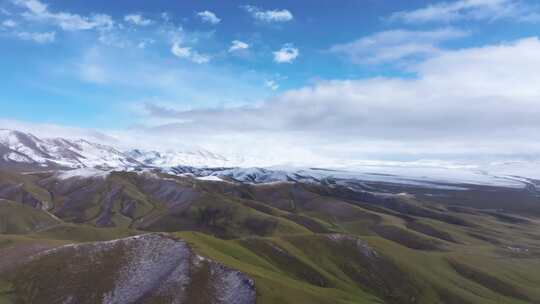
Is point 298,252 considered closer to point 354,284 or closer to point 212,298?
point 354,284

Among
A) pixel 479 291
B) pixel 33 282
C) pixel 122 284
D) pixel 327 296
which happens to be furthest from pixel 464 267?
pixel 33 282

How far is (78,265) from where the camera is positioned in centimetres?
11075

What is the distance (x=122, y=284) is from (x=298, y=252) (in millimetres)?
67860

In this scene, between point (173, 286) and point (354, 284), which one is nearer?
point (173, 286)

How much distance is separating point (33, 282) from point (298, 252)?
79.5m

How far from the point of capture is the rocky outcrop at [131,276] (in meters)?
97.5

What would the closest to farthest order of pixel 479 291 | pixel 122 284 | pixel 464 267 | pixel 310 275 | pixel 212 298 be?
pixel 212 298 < pixel 122 284 < pixel 310 275 < pixel 479 291 < pixel 464 267

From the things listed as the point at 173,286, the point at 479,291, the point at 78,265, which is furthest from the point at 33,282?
the point at 479,291

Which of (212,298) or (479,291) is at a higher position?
(212,298)

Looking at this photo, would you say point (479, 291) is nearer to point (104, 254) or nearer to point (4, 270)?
point (104, 254)

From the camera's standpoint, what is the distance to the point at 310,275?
141250mm

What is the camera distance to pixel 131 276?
10438 centimetres

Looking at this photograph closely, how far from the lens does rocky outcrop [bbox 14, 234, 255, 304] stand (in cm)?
9750

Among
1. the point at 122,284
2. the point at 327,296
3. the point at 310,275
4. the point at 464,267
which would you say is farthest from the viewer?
the point at 464,267
